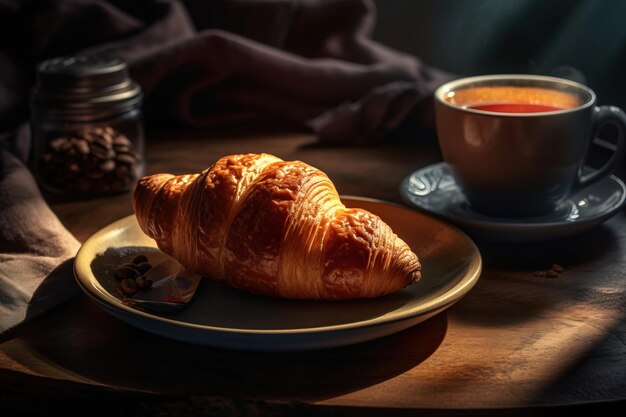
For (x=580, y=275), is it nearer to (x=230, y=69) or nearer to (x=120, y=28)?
(x=230, y=69)

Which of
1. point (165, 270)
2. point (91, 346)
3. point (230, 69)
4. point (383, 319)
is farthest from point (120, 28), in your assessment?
point (383, 319)

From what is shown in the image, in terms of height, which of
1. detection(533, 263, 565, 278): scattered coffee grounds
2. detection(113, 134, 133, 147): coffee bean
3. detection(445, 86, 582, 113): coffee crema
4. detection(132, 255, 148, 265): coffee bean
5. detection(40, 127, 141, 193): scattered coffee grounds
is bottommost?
detection(40, 127, 141, 193): scattered coffee grounds

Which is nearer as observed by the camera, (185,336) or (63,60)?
(185,336)

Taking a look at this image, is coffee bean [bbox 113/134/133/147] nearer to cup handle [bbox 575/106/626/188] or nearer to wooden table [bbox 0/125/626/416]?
wooden table [bbox 0/125/626/416]

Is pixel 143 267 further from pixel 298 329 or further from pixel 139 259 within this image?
pixel 298 329

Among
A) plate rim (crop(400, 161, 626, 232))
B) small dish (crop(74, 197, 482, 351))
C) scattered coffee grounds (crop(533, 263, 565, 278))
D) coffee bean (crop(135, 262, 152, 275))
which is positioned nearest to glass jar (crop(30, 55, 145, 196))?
small dish (crop(74, 197, 482, 351))

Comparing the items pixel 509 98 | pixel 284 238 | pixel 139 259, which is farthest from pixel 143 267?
pixel 509 98
